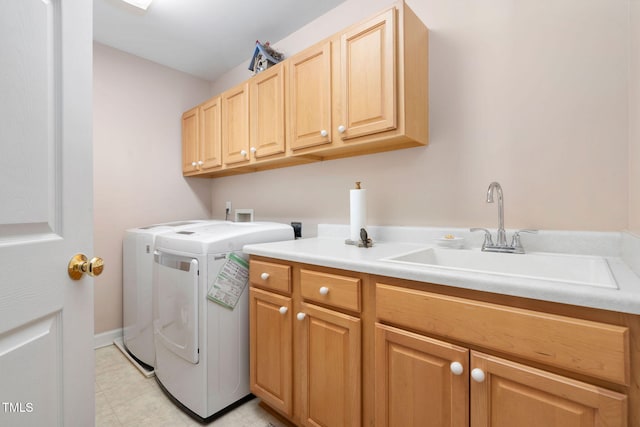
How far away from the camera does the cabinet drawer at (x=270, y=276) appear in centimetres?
137

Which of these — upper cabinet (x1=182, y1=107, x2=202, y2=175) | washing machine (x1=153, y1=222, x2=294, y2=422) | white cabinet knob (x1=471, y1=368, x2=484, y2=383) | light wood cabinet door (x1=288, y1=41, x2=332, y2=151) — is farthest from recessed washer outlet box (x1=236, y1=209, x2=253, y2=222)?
white cabinet knob (x1=471, y1=368, x2=484, y2=383)

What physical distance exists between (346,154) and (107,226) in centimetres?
213

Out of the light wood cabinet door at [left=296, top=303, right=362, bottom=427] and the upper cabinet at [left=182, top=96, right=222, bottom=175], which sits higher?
the upper cabinet at [left=182, top=96, right=222, bottom=175]

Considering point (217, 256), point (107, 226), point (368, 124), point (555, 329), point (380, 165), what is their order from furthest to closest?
point (107, 226) → point (380, 165) → point (217, 256) → point (368, 124) → point (555, 329)

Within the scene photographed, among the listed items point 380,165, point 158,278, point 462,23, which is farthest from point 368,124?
point 158,278

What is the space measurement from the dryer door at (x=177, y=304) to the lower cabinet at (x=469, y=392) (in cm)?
101

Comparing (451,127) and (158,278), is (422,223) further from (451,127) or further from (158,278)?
(158,278)

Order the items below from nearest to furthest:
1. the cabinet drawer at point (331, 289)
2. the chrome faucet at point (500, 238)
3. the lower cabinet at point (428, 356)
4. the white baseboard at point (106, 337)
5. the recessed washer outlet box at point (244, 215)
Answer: the lower cabinet at point (428, 356) → the cabinet drawer at point (331, 289) → the chrome faucet at point (500, 238) → the white baseboard at point (106, 337) → the recessed washer outlet box at point (244, 215)

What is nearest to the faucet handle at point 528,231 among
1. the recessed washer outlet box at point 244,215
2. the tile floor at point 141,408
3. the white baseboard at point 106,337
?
the tile floor at point 141,408

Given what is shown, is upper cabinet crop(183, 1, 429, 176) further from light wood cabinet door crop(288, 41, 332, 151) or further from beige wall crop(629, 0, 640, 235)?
beige wall crop(629, 0, 640, 235)

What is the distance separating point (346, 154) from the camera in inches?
75.0

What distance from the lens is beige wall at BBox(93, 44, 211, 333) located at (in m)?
2.42

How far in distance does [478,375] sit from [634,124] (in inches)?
41.3

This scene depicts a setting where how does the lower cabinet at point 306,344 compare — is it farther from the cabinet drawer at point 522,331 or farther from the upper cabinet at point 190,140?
the upper cabinet at point 190,140
